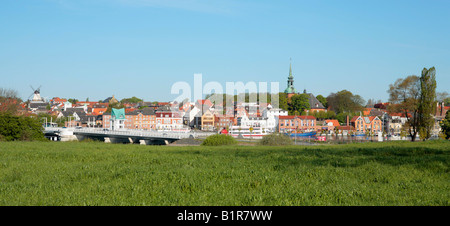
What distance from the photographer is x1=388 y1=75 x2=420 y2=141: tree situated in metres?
50.3

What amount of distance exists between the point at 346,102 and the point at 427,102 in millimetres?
107519

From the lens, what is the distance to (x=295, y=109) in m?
150

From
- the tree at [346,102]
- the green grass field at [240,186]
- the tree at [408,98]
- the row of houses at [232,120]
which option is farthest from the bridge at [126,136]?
the tree at [346,102]

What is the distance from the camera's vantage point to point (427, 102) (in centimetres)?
4894

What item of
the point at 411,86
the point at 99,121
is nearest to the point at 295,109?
the point at 99,121

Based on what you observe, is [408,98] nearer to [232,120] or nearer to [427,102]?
[427,102]

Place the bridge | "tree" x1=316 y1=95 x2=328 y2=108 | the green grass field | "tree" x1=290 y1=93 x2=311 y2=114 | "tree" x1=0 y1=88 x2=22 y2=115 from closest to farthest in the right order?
1. the green grass field
2. "tree" x1=0 y1=88 x2=22 y2=115
3. the bridge
4. "tree" x1=290 y1=93 x2=311 y2=114
5. "tree" x1=316 y1=95 x2=328 y2=108

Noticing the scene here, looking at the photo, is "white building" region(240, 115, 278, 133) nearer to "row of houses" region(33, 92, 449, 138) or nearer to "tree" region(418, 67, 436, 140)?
"row of houses" region(33, 92, 449, 138)

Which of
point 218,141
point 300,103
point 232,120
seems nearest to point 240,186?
point 218,141

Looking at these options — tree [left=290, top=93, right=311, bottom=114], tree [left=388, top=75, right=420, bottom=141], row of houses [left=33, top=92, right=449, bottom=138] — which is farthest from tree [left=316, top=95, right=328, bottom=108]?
tree [left=388, top=75, right=420, bottom=141]

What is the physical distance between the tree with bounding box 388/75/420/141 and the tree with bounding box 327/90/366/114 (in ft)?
334

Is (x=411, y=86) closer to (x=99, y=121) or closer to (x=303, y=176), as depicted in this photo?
(x=303, y=176)
